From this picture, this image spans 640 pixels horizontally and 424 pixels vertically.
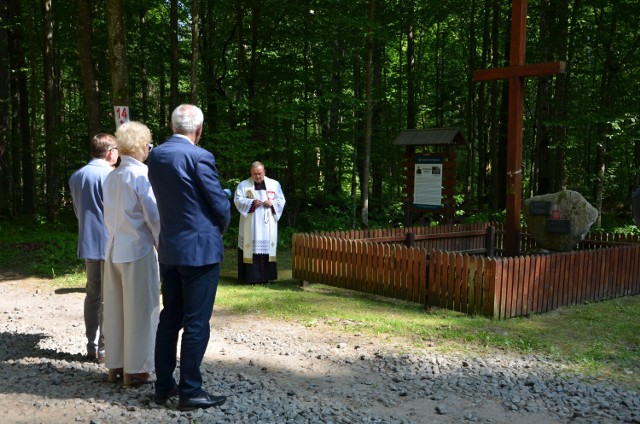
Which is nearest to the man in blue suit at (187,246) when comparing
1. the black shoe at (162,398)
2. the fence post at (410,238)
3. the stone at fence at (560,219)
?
the black shoe at (162,398)

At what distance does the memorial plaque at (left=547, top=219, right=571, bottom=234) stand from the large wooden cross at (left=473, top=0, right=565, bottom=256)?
622mm

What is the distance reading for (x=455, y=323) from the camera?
23.4 feet

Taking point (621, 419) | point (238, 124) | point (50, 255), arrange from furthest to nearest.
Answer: point (238, 124), point (50, 255), point (621, 419)

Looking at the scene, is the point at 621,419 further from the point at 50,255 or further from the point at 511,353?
the point at 50,255

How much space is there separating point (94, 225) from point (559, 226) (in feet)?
26.4

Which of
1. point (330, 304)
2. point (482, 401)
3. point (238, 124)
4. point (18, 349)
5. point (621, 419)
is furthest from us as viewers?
point (238, 124)

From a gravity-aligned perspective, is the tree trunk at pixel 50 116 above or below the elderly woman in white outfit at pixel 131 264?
above

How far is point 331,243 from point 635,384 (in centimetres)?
515

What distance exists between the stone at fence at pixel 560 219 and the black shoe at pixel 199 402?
7.97m

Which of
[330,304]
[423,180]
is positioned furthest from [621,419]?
[423,180]

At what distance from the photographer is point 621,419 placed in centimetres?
428

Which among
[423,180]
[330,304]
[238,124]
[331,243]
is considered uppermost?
[238,124]

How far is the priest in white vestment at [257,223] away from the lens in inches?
379

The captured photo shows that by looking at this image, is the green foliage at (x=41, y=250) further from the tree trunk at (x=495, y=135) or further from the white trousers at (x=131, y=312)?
the tree trunk at (x=495, y=135)
